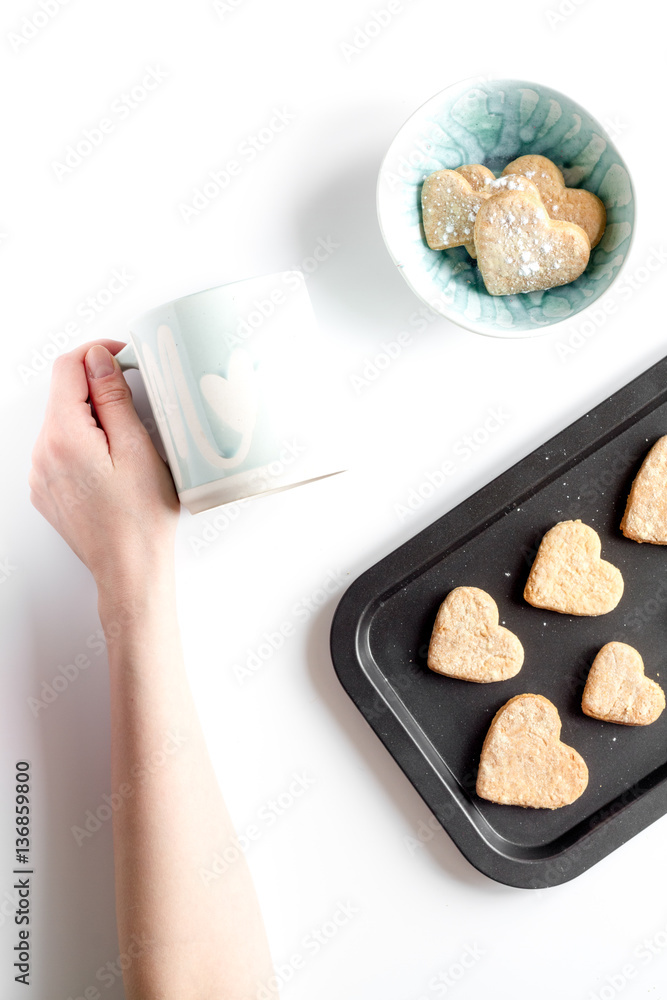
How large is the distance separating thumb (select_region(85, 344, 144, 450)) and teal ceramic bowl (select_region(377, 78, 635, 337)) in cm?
30

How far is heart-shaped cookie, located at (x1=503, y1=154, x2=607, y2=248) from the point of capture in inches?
28.1

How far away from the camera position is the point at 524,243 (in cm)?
70

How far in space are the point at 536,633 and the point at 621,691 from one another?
10 cm

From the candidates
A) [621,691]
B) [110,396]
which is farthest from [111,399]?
[621,691]

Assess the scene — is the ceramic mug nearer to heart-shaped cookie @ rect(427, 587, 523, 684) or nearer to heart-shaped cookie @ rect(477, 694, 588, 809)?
heart-shaped cookie @ rect(427, 587, 523, 684)

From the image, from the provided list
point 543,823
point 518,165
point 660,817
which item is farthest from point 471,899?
point 518,165

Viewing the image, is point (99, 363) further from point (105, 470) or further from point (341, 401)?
point (341, 401)

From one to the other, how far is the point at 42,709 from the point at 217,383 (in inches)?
17.7

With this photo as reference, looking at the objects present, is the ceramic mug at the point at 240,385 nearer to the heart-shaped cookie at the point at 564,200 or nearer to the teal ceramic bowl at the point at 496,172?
the teal ceramic bowl at the point at 496,172

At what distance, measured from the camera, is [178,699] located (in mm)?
737

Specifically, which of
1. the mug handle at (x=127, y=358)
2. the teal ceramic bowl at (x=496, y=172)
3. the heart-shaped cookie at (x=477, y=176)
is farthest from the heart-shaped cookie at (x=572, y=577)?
the mug handle at (x=127, y=358)

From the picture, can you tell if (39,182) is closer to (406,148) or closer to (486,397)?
(406,148)

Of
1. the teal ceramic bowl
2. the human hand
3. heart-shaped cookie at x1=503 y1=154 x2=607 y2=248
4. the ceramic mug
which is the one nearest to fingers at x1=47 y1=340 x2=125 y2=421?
the human hand

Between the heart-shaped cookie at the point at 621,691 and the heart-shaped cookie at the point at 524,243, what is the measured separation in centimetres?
40
